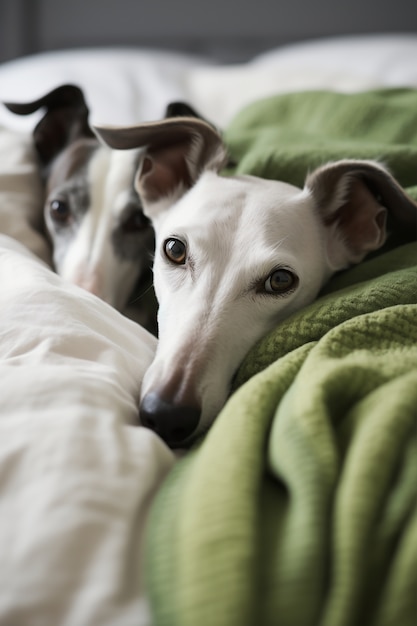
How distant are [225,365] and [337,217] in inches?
22.5

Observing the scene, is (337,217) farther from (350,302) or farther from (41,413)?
(41,413)

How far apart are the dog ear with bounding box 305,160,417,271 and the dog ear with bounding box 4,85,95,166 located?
87cm

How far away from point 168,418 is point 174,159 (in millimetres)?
809

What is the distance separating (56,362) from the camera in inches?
37.2

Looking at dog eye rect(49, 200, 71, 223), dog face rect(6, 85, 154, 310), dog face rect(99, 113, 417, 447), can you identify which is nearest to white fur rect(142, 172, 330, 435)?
dog face rect(99, 113, 417, 447)

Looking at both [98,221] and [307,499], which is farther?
[98,221]

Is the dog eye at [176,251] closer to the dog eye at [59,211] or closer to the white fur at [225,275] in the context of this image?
the white fur at [225,275]

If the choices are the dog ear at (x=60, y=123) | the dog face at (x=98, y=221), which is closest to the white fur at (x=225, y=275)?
the dog face at (x=98, y=221)

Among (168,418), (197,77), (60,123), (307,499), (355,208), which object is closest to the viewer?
(307,499)

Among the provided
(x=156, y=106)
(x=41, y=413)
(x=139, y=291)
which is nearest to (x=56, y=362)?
(x=41, y=413)

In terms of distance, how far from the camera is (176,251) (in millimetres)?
1276

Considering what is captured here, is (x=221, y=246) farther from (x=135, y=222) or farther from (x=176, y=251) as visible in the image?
(x=135, y=222)

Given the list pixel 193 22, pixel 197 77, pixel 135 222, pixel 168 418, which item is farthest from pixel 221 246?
pixel 193 22

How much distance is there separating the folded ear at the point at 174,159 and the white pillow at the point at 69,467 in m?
0.54
